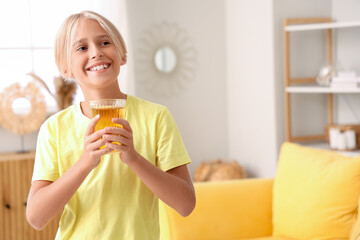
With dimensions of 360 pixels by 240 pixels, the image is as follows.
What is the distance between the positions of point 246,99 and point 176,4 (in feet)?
3.31

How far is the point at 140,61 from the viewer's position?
4.34 m

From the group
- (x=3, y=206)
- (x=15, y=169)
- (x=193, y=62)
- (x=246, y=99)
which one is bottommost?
(x=3, y=206)

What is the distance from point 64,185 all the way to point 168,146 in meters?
0.27

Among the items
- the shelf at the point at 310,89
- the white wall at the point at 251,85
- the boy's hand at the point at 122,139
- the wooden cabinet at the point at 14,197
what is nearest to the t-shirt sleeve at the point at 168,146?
the boy's hand at the point at 122,139

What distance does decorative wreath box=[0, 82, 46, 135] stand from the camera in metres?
3.70

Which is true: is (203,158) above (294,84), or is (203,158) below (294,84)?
below

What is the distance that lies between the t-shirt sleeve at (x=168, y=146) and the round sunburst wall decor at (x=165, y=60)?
3.07m

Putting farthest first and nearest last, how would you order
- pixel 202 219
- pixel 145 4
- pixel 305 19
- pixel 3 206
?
pixel 145 4 → pixel 305 19 → pixel 3 206 → pixel 202 219

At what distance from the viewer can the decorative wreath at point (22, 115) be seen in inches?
146

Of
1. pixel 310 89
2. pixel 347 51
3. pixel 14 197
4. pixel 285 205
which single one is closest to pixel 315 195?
pixel 285 205

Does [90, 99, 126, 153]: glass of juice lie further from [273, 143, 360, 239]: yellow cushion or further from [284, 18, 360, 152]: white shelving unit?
[284, 18, 360, 152]: white shelving unit

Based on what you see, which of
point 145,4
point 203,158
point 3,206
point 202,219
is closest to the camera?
point 202,219

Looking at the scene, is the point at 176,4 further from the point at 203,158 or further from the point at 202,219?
the point at 202,219

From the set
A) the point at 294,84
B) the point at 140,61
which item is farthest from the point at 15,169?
the point at 294,84
